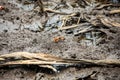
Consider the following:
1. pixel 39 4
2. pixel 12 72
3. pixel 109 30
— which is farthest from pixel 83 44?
pixel 39 4

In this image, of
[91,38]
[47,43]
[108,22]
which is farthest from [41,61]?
[108,22]

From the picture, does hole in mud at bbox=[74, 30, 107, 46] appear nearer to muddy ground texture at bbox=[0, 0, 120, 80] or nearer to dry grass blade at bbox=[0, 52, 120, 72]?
muddy ground texture at bbox=[0, 0, 120, 80]

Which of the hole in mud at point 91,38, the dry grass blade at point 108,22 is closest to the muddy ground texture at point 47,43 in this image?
the hole in mud at point 91,38

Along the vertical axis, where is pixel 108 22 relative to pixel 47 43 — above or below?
above

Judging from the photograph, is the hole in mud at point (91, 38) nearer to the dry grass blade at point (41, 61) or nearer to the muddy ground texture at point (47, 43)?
the muddy ground texture at point (47, 43)

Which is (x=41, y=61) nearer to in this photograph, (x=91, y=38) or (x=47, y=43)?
(x=47, y=43)

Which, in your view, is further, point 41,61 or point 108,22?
point 108,22

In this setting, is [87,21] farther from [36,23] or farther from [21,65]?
→ [21,65]
